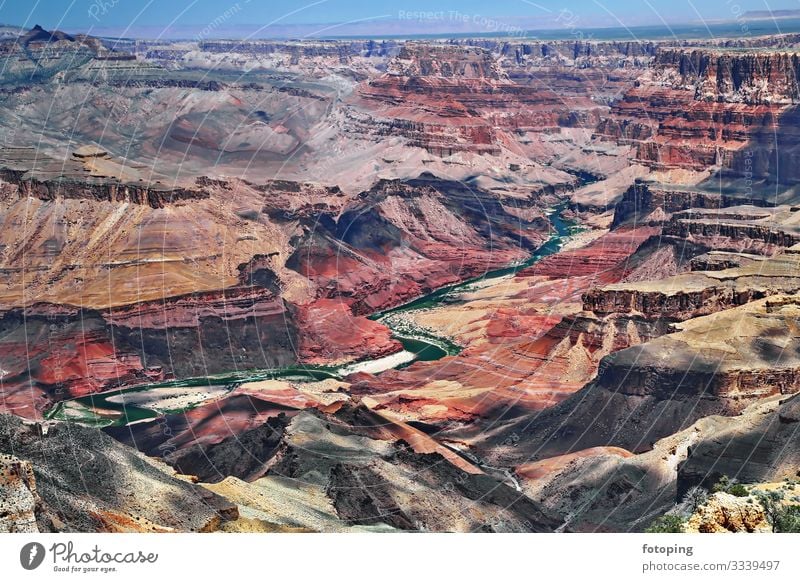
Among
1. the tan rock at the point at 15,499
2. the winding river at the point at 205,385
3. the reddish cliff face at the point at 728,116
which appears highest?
the tan rock at the point at 15,499

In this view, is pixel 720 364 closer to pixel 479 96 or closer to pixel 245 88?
pixel 479 96

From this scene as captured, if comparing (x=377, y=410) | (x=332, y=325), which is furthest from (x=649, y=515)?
(x=332, y=325)

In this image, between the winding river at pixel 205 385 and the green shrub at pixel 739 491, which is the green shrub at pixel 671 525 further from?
the winding river at pixel 205 385

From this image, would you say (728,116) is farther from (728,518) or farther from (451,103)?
(728,518)

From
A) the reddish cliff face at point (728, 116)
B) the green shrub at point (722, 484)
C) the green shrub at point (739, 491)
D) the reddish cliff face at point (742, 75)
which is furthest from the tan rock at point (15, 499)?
the reddish cliff face at point (742, 75)

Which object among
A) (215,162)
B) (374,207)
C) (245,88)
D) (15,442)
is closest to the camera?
(15,442)

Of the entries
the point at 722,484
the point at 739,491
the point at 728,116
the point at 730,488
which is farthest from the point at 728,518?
the point at 728,116

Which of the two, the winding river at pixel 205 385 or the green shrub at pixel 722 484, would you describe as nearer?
the green shrub at pixel 722 484
